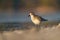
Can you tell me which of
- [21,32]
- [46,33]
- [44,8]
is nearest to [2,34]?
[21,32]

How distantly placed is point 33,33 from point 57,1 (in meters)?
11.1

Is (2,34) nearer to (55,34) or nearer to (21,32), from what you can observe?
(21,32)

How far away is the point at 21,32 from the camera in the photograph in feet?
29.0

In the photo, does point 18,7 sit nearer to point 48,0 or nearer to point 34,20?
point 48,0

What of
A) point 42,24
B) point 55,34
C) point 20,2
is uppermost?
point 20,2

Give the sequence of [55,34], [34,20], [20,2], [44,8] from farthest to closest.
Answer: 1. [20,2]
2. [44,8]
3. [34,20]
4. [55,34]

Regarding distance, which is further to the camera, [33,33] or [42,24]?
[42,24]

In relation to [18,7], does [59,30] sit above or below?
below

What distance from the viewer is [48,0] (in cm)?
2033

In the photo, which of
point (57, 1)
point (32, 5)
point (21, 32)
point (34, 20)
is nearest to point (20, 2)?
point (32, 5)

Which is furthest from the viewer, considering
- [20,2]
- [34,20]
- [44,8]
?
[20,2]

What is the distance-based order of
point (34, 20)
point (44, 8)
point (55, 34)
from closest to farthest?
point (55, 34)
point (34, 20)
point (44, 8)

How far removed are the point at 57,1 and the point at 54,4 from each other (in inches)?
31.5

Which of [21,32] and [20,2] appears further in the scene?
[20,2]
